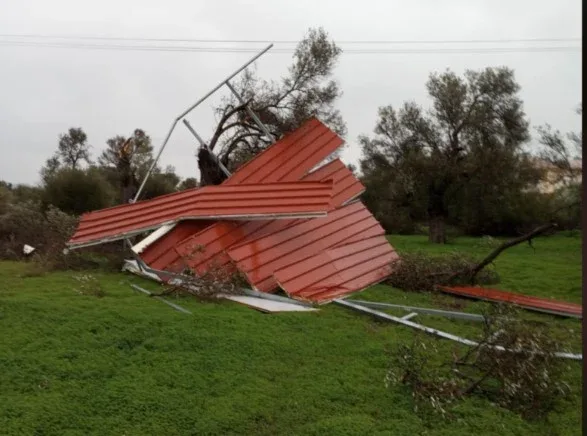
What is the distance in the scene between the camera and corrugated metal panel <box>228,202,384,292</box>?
8.16 meters

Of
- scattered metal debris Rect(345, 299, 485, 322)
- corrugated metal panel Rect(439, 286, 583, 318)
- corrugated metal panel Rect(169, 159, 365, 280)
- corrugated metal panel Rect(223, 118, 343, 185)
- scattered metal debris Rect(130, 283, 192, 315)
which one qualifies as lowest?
corrugated metal panel Rect(439, 286, 583, 318)

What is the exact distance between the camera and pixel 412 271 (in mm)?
9281

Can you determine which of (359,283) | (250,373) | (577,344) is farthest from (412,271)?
(250,373)

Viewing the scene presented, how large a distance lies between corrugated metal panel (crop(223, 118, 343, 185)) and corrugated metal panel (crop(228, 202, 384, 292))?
1.02 m

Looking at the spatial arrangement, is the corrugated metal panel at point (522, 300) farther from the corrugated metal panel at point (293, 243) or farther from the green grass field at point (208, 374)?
the corrugated metal panel at point (293, 243)

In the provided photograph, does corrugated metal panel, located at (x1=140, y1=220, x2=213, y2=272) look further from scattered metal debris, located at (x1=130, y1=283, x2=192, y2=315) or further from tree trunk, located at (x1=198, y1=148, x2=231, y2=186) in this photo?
tree trunk, located at (x1=198, y1=148, x2=231, y2=186)

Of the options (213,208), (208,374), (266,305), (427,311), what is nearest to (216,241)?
(213,208)

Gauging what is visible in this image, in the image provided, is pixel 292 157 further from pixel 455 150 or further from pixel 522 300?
pixel 455 150

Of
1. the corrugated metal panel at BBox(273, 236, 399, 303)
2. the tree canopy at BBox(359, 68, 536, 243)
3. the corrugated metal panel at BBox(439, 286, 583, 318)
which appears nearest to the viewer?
the corrugated metal panel at BBox(439, 286, 583, 318)

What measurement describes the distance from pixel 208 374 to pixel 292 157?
21.2 ft

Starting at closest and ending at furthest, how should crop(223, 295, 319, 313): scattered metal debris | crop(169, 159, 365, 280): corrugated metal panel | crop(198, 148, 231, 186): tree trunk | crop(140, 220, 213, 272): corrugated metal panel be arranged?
crop(223, 295, 319, 313): scattered metal debris, crop(169, 159, 365, 280): corrugated metal panel, crop(140, 220, 213, 272): corrugated metal panel, crop(198, 148, 231, 186): tree trunk

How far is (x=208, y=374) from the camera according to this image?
14.9 ft

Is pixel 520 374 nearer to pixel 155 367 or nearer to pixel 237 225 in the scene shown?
pixel 155 367

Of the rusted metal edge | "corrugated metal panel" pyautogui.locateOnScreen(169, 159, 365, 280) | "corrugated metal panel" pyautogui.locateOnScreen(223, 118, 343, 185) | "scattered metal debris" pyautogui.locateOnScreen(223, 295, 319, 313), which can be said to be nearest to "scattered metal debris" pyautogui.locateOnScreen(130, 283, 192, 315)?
"corrugated metal panel" pyautogui.locateOnScreen(169, 159, 365, 280)
